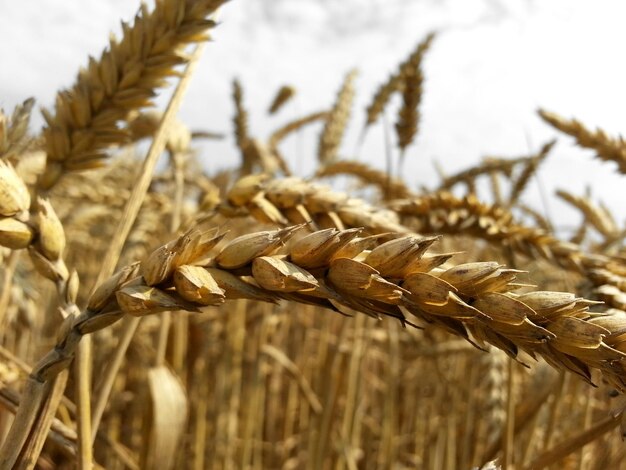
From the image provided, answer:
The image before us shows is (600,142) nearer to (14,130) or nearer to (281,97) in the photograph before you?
(14,130)

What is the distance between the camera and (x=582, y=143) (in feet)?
3.60

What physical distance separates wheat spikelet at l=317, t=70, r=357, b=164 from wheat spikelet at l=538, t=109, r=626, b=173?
0.73 metres

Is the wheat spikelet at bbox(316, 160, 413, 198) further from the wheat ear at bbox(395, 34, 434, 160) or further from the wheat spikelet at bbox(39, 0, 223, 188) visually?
the wheat spikelet at bbox(39, 0, 223, 188)

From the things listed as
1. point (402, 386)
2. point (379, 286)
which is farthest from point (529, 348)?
point (402, 386)

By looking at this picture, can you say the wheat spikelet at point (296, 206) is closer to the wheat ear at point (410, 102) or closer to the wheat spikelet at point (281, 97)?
the wheat ear at point (410, 102)

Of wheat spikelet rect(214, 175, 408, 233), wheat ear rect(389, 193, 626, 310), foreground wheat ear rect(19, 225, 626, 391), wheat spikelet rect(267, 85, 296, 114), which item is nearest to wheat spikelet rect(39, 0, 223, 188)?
wheat spikelet rect(214, 175, 408, 233)

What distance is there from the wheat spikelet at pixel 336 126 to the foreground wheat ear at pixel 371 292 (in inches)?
53.8

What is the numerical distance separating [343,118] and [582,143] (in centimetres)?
85

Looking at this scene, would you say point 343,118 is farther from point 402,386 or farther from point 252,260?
point 252,260

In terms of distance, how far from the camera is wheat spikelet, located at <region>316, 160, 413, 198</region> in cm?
132

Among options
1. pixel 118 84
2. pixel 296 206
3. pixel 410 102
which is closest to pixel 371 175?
pixel 410 102

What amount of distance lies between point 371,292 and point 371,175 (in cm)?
105

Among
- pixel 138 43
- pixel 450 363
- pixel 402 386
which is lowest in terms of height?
pixel 402 386

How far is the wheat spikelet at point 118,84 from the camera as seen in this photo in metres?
0.56
